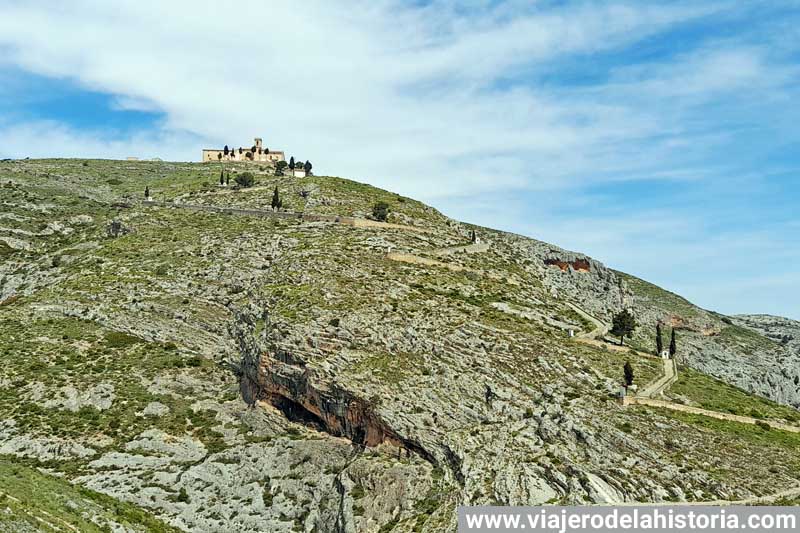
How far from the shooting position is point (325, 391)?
71062 mm

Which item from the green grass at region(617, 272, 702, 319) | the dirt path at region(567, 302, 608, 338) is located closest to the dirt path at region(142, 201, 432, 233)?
the dirt path at region(567, 302, 608, 338)

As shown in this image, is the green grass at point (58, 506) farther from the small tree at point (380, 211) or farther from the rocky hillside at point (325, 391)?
the small tree at point (380, 211)

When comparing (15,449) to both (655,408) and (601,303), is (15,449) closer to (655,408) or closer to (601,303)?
(655,408)

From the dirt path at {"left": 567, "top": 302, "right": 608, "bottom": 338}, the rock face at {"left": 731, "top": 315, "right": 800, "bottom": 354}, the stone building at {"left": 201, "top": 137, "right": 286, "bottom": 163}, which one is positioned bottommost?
the dirt path at {"left": 567, "top": 302, "right": 608, "bottom": 338}

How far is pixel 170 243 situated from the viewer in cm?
10431

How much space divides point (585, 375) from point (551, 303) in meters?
22.1

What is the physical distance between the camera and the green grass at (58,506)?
47812 mm

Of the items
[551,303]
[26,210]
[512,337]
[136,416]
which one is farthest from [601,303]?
[26,210]

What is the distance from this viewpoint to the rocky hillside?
59.9 meters

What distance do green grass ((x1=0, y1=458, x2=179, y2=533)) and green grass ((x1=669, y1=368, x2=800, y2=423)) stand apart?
4537 centimetres

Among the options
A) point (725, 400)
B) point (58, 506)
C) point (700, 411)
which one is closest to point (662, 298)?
point (725, 400)

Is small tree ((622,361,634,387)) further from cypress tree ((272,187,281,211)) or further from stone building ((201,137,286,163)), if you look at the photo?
stone building ((201,137,286,163))

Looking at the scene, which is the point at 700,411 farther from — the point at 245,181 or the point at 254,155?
the point at 254,155

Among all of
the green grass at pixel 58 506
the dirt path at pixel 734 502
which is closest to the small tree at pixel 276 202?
the green grass at pixel 58 506
